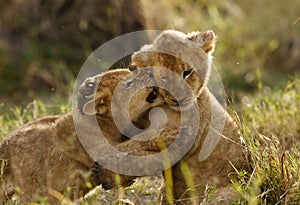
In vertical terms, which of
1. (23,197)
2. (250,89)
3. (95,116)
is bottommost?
(250,89)

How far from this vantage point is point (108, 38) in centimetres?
1221

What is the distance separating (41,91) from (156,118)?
7.57 m

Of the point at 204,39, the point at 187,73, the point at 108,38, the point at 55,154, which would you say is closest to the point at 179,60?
the point at 187,73

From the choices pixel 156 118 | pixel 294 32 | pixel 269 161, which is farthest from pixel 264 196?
pixel 294 32

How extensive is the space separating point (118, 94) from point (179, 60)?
22.7 inches

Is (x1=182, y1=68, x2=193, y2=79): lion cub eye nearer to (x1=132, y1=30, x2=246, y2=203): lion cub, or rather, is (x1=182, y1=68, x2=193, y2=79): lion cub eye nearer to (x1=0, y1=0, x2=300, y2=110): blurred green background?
(x1=132, y1=30, x2=246, y2=203): lion cub

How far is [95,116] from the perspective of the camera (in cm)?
612

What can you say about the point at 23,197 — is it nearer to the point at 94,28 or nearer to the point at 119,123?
the point at 119,123

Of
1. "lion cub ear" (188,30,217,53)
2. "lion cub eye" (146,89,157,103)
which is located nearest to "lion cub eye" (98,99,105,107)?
"lion cub eye" (146,89,157,103)

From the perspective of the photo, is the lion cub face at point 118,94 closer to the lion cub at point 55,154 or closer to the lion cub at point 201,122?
the lion cub at point 55,154

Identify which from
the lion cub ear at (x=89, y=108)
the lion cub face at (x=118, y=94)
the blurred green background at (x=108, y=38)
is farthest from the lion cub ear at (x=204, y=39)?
the blurred green background at (x=108, y=38)

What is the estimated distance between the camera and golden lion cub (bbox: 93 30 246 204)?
19.1 feet

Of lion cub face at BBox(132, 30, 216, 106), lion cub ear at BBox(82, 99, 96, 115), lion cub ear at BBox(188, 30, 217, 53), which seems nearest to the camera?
lion cub face at BBox(132, 30, 216, 106)

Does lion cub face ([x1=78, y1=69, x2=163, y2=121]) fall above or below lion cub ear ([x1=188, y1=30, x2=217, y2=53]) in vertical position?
below
